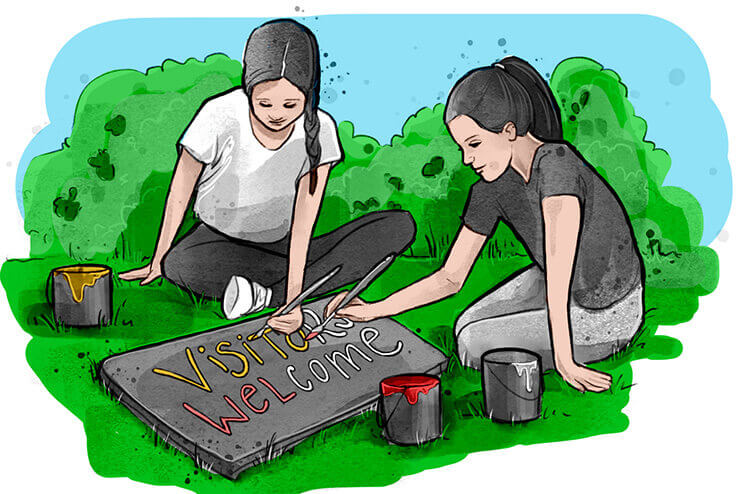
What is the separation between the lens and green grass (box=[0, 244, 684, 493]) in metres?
2.99

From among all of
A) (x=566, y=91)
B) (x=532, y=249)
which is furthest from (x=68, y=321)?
(x=566, y=91)

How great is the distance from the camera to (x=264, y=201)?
3176 mm

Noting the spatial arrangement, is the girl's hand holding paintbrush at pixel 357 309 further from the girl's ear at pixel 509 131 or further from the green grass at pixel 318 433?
the girl's ear at pixel 509 131

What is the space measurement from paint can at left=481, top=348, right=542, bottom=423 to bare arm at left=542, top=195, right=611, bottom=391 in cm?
15

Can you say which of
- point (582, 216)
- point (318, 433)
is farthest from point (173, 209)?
point (582, 216)

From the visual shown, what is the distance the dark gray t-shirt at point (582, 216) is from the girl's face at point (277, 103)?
29.3 inches

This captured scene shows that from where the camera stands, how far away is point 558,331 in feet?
10.7

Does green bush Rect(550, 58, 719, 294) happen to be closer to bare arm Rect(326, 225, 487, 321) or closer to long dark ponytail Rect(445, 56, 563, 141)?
long dark ponytail Rect(445, 56, 563, 141)

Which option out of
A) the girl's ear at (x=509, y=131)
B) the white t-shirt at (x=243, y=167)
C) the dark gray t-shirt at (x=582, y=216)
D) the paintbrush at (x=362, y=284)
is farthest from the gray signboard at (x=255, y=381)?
the girl's ear at (x=509, y=131)

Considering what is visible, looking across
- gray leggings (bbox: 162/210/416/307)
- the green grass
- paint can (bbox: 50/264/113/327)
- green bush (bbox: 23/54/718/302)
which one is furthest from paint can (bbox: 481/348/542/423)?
paint can (bbox: 50/264/113/327)

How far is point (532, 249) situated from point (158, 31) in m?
1.60

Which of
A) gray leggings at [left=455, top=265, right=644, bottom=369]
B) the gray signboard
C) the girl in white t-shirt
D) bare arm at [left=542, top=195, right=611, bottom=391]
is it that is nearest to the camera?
the gray signboard

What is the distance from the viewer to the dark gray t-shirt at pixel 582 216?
3.18m

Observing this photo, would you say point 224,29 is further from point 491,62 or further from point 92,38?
point 491,62
